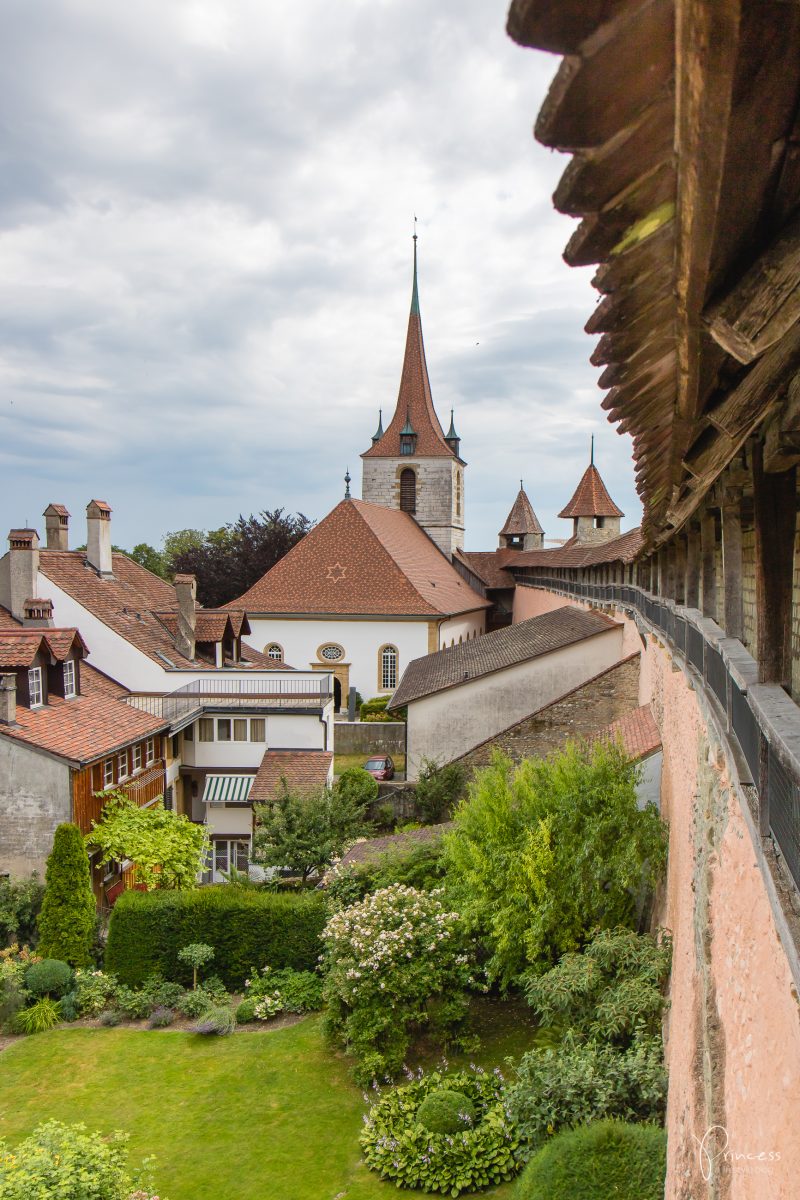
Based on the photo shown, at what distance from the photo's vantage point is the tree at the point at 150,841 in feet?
61.8

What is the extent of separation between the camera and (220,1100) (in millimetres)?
13445

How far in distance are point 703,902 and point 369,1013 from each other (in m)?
7.73

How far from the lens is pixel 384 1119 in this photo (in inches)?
466

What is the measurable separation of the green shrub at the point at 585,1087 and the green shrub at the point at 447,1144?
0.64m

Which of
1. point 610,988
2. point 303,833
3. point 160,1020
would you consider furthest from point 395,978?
point 303,833

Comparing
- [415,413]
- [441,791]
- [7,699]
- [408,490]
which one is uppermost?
[415,413]

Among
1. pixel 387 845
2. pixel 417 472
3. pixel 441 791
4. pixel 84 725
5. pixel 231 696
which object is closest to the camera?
pixel 387 845

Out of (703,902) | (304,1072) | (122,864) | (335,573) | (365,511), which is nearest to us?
(703,902)

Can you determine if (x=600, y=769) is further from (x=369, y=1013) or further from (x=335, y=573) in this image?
(x=335, y=573)

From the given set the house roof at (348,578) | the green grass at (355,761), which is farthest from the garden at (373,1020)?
the house roof at (348,578)

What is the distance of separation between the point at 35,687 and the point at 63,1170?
43.9 feet

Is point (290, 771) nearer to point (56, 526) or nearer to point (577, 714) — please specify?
point (577, 714)

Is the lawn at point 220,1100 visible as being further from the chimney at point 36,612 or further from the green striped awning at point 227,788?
the chimney at point 36,612

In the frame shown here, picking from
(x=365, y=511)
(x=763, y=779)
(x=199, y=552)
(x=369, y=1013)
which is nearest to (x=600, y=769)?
(x=369, y=1013)
